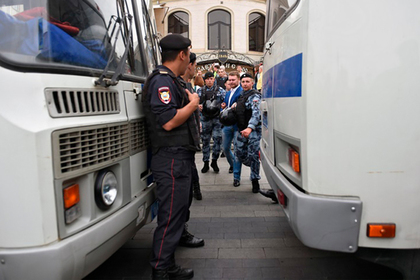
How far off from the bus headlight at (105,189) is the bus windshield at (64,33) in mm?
696

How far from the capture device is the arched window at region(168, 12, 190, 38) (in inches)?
916

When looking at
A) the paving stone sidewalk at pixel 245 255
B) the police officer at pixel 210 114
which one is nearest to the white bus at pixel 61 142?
the paving stone sidewalk at pixel 245 255

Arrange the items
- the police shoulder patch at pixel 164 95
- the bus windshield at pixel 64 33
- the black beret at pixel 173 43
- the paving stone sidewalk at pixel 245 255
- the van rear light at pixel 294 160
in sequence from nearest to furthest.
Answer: the bus windshield at pixel 64 33, the van rear light at pixel 294 160, the police shoulder patch at pixel 164 95, the black beret at pixel 173 43, the paving stone sidewalk at pixel 245 255

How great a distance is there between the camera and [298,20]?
2123 mm

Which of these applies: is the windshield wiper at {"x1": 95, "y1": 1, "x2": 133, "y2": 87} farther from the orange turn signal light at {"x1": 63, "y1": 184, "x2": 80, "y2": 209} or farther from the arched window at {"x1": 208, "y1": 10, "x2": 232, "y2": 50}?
the arched window at {"x1": 208, "y1": 10, "x2": 232, "y2": 50}

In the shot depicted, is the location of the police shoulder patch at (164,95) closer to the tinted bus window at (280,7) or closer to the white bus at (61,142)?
the white bus at (61,142)

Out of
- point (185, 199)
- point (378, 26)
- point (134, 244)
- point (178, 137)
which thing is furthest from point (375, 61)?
point (134, 244)

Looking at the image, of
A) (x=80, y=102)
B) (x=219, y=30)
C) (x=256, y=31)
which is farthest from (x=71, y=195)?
(x=256, y=31)

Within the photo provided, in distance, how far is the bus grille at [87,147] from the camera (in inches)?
68.5

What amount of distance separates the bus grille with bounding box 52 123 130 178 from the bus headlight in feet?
0.28

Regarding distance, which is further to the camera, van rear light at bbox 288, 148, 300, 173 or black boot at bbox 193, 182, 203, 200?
black boot at bbox 193, 182, 203, 200

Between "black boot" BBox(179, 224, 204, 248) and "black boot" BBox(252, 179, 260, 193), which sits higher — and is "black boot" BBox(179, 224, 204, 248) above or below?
below

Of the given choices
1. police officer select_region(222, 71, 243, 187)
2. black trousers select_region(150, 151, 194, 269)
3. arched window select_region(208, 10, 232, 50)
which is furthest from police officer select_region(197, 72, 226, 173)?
arched window select_region(208, 10, 232, 50)

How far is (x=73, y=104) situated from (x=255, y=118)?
10.8 ft
